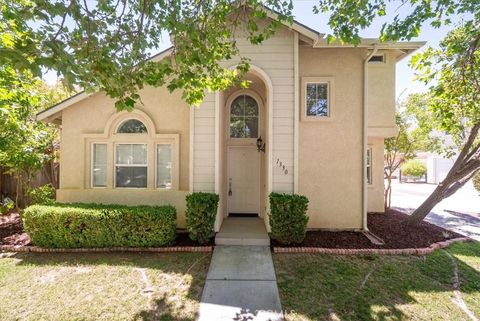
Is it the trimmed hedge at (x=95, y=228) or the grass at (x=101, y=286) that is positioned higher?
the trimmed hedge at (x=95, y=228)

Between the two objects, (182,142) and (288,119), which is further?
(182,142)

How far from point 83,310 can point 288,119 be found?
21.0 ft

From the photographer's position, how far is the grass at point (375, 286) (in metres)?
3.98

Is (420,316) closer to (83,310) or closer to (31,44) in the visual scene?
(83,310)

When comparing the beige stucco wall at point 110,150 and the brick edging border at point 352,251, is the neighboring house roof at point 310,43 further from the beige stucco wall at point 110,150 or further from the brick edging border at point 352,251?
the brick edging border at point 352,251

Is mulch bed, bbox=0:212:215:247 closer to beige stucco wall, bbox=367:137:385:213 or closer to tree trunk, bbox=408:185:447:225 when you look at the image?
tree trunk, bbox=408:185:447:225

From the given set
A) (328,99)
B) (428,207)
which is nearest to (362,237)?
(428,207)

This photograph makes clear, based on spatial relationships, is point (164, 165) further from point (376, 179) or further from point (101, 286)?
point (376, 179)

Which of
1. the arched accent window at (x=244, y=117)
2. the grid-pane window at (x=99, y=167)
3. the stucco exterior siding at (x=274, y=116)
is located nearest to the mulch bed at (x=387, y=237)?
the stucco exterior siding at (x=274, y=116)

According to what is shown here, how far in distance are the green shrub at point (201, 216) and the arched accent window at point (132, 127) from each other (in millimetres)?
3350

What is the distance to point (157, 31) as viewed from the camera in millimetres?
4926

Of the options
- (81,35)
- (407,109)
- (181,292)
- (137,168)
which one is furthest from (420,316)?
(407,109)

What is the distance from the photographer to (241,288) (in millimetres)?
4609

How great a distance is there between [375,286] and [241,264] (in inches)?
113
